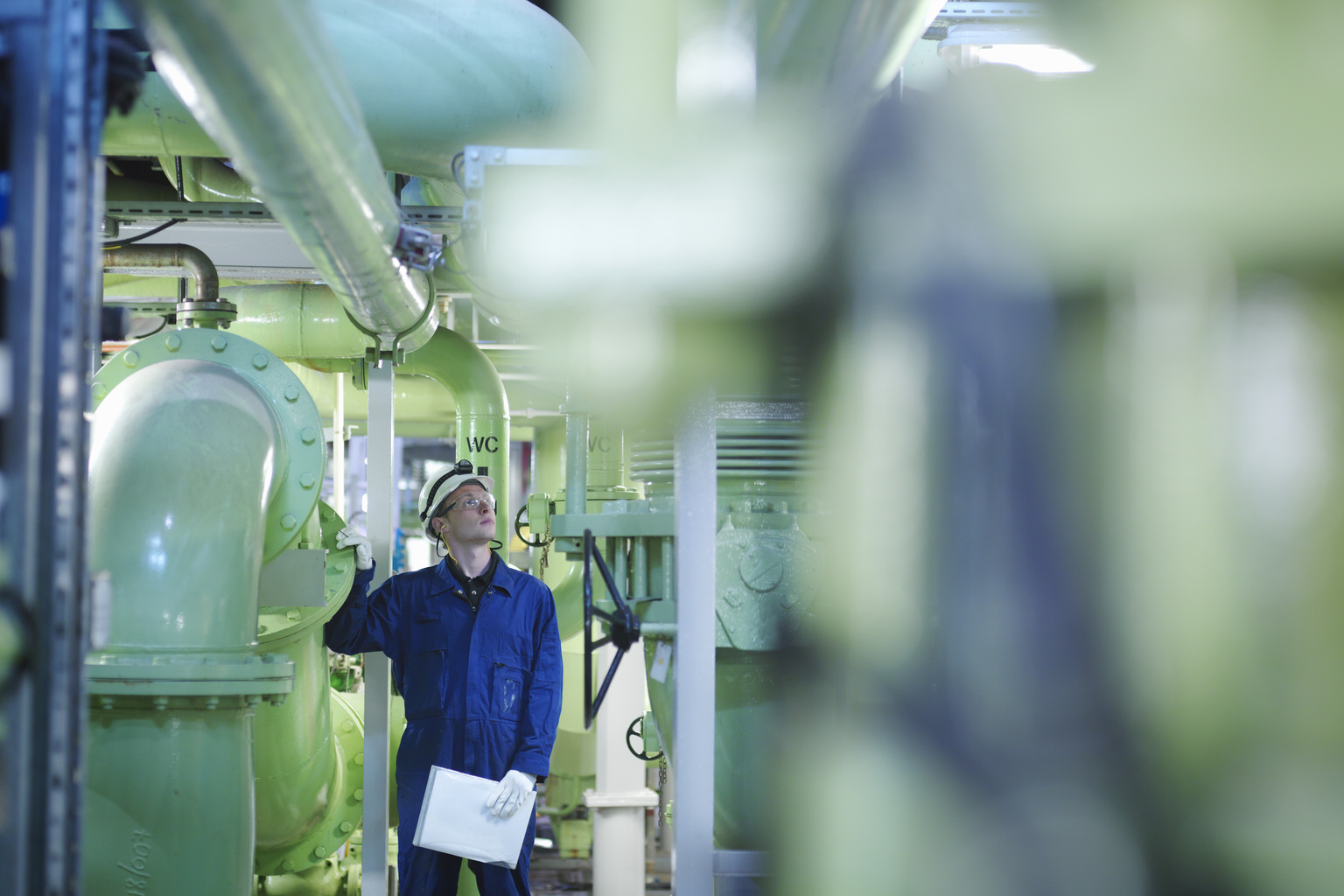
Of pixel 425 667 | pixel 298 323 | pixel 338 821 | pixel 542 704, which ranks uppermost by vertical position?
pixel 298 323

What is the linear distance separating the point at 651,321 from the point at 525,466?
9.17m

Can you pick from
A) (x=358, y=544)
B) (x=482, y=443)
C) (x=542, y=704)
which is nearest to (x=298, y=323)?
(x=482, y=443)

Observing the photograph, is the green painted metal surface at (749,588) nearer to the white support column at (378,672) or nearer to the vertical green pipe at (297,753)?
the white support column at (378,672)

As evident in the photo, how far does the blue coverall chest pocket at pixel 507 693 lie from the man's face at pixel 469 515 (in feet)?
1.20

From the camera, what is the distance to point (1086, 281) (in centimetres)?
137

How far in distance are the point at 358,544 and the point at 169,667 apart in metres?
1.03

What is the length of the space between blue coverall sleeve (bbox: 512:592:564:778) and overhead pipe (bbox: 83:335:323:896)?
0.81m

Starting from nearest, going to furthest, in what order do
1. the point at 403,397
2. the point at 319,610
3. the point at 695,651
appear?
the point at 695,651 → the point at 319,610 → the point at 403,397

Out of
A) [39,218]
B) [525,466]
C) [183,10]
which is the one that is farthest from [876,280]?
[525,466]

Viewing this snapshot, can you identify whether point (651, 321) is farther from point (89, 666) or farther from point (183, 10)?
point (89, 666)

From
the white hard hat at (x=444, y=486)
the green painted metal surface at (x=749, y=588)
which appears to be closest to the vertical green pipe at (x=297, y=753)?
the white hard hat at (x=444, y=486)

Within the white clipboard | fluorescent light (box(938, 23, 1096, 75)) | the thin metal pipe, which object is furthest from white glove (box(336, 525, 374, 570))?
fluorescent light (box(938, 23, 1096, 75))

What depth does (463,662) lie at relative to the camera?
283cm

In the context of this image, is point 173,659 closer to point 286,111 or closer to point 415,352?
point 286,111
